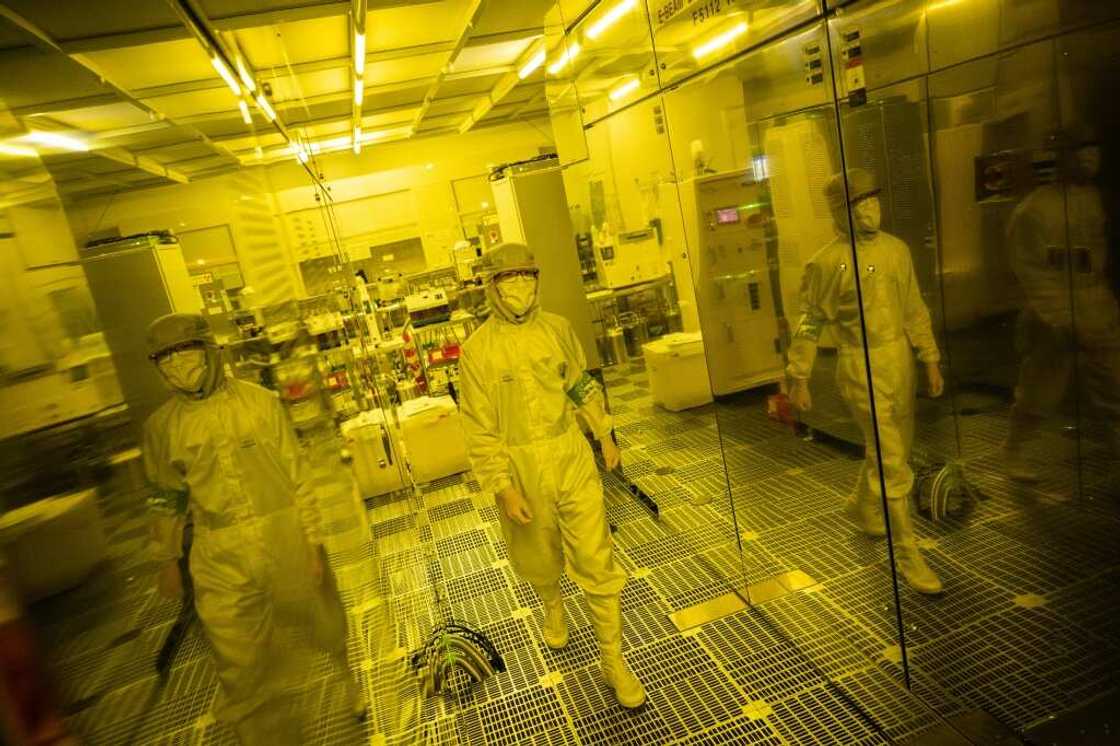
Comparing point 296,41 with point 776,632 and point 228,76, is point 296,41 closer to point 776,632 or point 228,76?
point 228,76

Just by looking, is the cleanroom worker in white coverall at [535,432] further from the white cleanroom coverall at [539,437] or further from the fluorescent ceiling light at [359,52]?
the fluorescent ceiling light at [359,52]

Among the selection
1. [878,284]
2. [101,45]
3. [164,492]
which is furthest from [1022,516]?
[101,45]

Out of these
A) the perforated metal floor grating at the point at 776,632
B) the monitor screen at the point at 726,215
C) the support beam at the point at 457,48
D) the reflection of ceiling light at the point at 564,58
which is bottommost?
the perforated metal floor grating at the point at 776,632

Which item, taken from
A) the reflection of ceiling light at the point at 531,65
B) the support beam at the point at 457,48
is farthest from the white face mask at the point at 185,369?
the reflection of ceiling light at the point at 531,65

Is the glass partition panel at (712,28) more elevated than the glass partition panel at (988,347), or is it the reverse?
the glass partition panel at (712,28)

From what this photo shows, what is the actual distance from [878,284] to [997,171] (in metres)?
0.42

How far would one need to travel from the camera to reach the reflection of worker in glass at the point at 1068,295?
153 cm

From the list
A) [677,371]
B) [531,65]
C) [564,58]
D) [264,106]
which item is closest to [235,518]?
[264,106]

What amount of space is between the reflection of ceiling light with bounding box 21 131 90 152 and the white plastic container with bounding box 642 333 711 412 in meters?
4.46

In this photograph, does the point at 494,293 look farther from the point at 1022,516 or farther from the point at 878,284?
the point at 1022,516

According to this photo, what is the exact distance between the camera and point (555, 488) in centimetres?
246

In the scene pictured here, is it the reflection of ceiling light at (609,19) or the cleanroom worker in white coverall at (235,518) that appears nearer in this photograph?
the cleanroom worker in white coverall at (235,518)

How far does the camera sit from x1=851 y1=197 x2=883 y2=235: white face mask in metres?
1.78

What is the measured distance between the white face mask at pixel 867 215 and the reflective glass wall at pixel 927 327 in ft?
0.05
